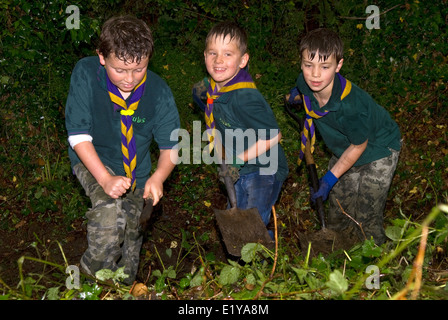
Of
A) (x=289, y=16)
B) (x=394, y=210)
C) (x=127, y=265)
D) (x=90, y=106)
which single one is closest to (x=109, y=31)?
(x=90, y=106)

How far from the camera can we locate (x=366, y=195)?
431 cm

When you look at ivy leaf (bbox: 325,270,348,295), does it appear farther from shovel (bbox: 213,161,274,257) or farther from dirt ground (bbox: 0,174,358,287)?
dirt ground (bbox: 0,174,358,287)

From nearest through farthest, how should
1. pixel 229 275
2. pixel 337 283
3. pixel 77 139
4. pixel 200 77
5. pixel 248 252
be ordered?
pixel 337 283
pixel 229 275
pixel 248 252
pixel 77 139
pixel 200 77

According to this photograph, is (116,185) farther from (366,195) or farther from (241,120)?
(366,195)

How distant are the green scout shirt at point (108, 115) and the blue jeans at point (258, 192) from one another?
816mm

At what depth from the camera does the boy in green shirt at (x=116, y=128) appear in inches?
128

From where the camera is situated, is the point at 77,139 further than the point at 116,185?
Answer: Yes

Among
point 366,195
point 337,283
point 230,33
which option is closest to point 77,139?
point 230,33

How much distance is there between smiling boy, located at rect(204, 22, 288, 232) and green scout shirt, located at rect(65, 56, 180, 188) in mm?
501

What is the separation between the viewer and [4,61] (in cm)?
514

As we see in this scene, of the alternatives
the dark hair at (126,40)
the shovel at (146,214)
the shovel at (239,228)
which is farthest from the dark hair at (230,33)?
the shovel at (146,214)

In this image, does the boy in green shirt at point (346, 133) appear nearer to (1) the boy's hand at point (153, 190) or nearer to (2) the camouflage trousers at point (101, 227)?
(1) the boy's hand at point (153, 190)

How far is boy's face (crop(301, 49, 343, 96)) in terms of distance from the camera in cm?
386

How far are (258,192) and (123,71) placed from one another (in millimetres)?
1527
